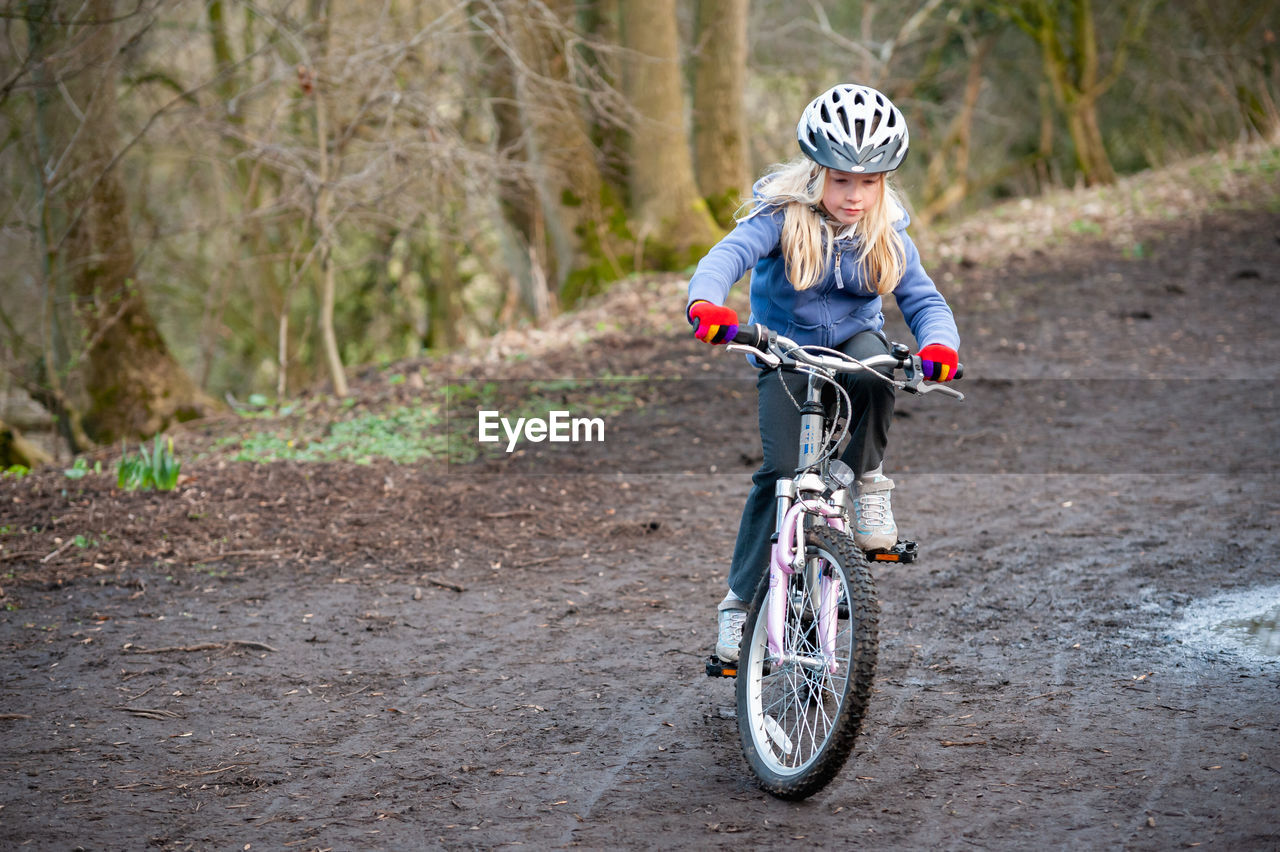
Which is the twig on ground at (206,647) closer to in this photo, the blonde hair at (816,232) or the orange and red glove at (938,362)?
the blonde hair at (816,232)

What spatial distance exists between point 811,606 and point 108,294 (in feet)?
27.5

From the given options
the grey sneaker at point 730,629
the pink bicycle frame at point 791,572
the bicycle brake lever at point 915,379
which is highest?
the bicycle brake lever at point 915,379

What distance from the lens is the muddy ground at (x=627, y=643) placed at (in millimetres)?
3461

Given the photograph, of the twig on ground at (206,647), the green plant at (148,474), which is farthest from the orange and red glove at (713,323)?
the green plant at (148,474)

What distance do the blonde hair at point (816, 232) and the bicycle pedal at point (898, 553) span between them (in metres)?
0.88

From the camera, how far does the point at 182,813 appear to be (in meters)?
3.56

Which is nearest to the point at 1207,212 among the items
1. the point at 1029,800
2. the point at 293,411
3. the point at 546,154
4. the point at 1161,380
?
the point at 1161,380

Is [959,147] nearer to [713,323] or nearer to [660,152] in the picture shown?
[660,152]

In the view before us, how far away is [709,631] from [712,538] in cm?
150

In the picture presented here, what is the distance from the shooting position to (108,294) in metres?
9.87

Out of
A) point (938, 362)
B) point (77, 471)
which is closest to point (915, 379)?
point (938, 362)

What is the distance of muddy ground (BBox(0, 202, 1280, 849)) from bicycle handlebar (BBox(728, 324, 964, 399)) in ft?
4.24

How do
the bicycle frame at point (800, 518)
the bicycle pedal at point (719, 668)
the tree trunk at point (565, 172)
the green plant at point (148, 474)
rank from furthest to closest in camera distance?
the tree trunk at point (565, 172), the green plant at point (148, 474), the bicycle pedal at point (719, 668), the bicycle frame at point (800, 518)

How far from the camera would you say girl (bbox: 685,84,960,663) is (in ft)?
12.0
